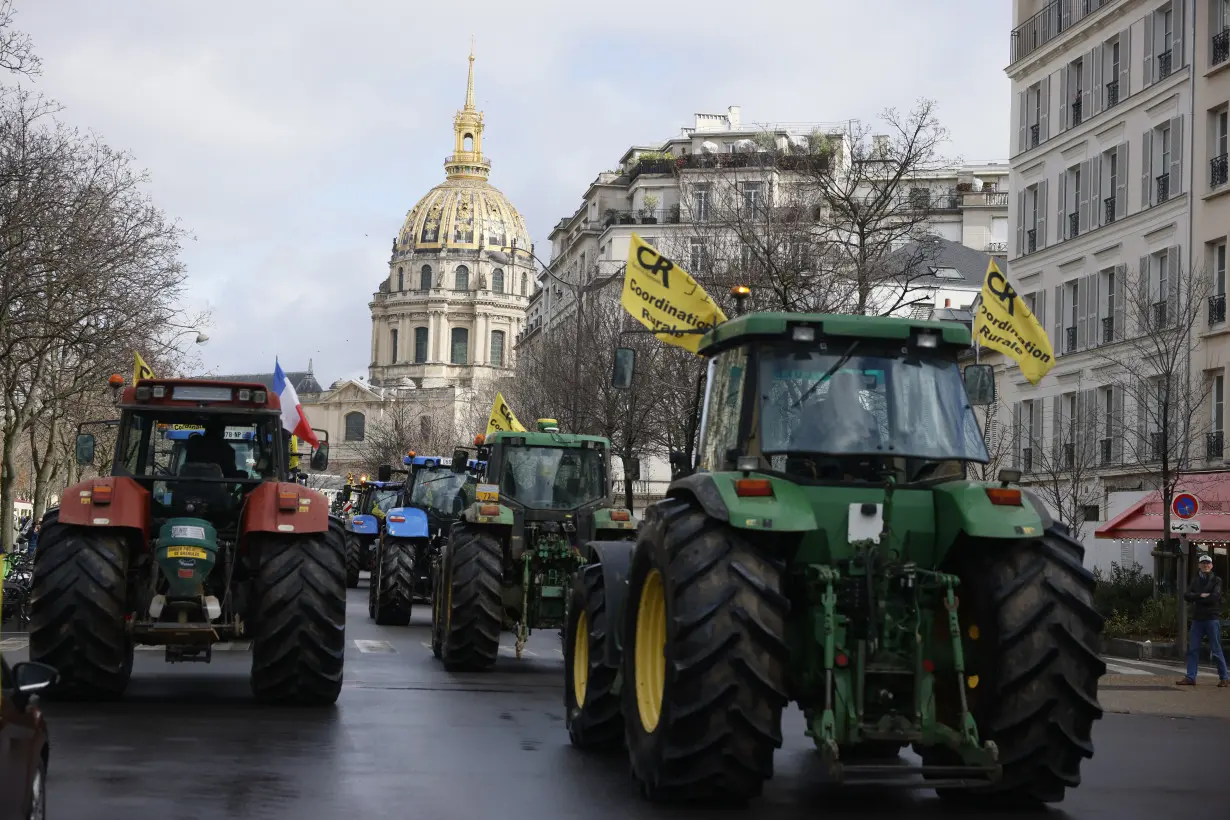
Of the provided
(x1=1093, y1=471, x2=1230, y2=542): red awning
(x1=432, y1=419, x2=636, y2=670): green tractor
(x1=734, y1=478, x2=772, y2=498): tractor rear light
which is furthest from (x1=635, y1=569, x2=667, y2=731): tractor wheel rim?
(x1=1093, y1=471, x2=1230, y2=542): red awning

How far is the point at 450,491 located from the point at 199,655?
59.0 feet

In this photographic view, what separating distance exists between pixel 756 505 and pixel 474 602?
1016 centimetres

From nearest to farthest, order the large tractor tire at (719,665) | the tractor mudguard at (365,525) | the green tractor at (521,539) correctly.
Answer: the large tractor tire at (719,665) → the green tractor at (521,539) → the tractor mudguard at (365,525)

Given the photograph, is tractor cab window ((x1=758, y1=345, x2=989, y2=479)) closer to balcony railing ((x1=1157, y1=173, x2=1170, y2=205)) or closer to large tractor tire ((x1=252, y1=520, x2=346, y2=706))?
large tractor tire ((x1=252, y1=520, x2=346, y2=706))

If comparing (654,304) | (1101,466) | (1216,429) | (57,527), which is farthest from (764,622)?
(1101,466)

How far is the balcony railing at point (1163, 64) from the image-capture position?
41031 mm

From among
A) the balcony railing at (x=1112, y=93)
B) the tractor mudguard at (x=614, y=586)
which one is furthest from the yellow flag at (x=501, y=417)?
the tractor mudguard at (x=614, y=586)

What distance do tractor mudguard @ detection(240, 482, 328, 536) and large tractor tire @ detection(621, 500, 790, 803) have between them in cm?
588

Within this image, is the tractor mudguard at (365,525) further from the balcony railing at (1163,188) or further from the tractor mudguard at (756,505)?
the tractor mudguard at (756,505)

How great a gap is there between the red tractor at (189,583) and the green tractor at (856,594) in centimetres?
479

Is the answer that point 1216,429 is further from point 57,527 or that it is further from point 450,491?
point 57,527

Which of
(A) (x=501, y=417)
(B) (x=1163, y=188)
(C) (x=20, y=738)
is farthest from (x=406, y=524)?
(C) (x=20, y=738)

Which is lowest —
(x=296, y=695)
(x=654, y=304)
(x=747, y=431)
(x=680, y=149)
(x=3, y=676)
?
(x=296, y=695)

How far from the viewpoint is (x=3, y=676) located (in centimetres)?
682
